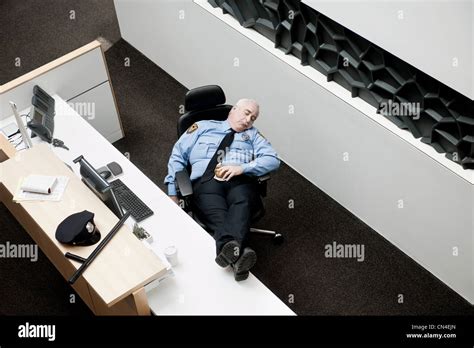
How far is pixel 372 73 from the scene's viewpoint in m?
3.96

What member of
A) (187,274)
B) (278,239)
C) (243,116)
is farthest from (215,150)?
(187,274)

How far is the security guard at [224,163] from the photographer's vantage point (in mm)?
4027

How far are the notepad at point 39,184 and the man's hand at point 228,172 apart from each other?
93 centimetres

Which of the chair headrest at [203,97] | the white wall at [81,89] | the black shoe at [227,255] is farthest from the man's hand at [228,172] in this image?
the white wall at [81,89]

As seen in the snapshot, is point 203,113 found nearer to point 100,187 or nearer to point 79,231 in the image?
point 100,187

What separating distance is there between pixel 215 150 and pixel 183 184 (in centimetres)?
32

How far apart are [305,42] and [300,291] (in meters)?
1.52

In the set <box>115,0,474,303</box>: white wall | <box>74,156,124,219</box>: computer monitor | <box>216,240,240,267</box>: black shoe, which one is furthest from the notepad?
<box>115,0,474,303</box>: white wall

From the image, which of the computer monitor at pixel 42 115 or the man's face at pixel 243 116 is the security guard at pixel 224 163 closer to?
the man's face at pixel 243 116

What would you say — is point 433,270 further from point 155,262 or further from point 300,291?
point 155,262

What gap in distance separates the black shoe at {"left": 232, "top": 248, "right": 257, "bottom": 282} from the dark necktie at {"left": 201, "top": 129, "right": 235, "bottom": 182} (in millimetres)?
712

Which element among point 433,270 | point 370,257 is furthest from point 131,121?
point 433,270

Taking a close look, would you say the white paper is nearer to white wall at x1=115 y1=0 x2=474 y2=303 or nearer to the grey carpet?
the grey carpet

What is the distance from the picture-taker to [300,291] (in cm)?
428
